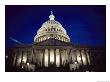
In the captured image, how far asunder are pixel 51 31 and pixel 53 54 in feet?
1.12

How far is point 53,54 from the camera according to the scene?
4.98 metres

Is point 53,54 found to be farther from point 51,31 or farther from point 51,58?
point 51,31

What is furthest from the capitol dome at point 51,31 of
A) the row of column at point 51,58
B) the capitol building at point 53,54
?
the row of column at point 51,58

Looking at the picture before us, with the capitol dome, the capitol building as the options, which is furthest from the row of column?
the capitol dome

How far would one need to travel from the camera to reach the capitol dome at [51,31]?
498 cm

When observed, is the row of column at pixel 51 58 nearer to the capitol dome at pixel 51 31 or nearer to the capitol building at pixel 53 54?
the capitol building at pixel 53 54

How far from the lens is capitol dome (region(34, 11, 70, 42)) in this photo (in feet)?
16.3

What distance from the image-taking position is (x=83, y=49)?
4.99 m

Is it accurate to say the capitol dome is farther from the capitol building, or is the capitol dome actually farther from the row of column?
the row of column

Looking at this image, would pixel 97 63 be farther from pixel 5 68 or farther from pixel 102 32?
pixel 5 68

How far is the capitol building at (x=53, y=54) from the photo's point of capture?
497 centimetres

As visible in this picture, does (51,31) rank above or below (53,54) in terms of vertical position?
above

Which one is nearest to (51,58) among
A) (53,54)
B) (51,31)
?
(53,54)

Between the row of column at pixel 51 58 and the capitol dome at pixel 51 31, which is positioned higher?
the capitol dome at pixel 51 31
